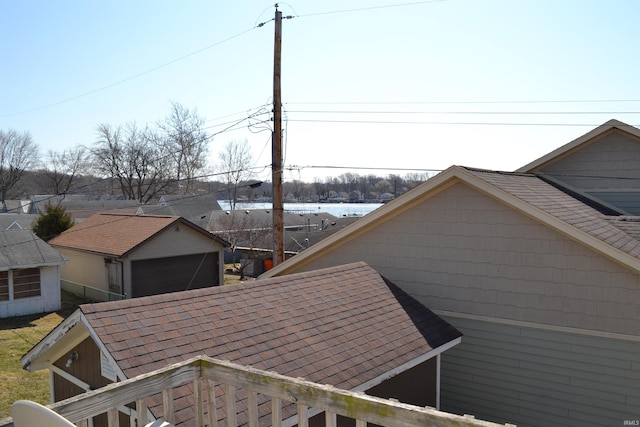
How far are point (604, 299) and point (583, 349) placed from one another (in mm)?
940

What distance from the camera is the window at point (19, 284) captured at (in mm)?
18750

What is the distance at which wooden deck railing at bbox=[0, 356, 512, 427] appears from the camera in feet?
7.18

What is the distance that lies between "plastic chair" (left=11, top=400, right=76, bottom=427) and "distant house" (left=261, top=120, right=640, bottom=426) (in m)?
8.22

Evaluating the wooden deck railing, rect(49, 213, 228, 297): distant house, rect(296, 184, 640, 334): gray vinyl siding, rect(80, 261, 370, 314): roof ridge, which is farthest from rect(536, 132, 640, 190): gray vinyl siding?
rect(49, 213, 228, 297): distant house

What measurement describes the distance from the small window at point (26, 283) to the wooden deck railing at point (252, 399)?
1955cm

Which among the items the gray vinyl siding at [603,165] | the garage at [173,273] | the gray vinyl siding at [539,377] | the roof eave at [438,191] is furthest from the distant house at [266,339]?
the garage at [173,273]

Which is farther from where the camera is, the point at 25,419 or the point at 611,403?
the point at 611,403

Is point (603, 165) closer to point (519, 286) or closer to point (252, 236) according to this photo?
point (519, 286)

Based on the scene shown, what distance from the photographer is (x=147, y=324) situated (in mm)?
5824

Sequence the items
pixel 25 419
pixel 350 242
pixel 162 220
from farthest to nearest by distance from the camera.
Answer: pixel 162 220 < pixel 350 242 < pixel 25 419

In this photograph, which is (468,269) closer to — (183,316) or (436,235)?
(436,235)

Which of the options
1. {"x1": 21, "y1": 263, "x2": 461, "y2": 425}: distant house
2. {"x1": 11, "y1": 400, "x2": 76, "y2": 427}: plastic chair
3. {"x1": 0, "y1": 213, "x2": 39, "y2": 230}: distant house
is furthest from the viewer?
{"x1": 0, "y1": 213, "x2": 39, "y2": 230}: distant house

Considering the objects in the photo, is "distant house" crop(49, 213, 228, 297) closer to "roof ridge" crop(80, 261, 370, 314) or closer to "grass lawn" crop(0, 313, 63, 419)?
"grass lawn" crop(0, 313, 63, 419)

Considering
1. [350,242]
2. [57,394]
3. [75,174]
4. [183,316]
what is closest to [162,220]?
[350,242]
